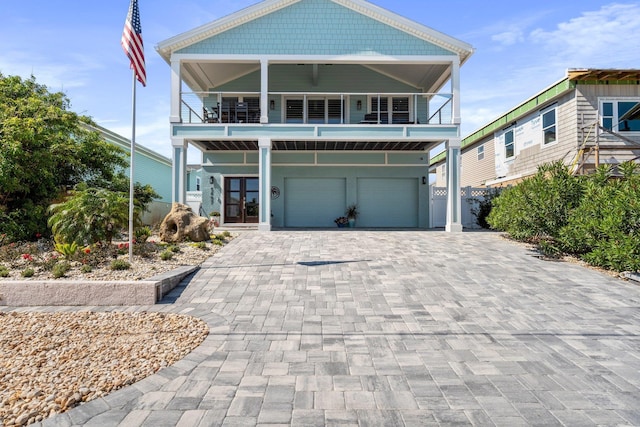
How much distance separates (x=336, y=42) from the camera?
42.3ft

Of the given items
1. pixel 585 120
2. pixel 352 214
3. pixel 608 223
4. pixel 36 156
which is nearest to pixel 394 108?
pixel 352 214

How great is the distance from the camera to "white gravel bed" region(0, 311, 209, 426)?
276 centimetres

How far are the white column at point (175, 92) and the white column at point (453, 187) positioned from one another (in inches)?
382

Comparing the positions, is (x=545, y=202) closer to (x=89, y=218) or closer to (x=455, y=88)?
(x=455, y=88)

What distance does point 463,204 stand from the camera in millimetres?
15242

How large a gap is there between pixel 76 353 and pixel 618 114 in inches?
680

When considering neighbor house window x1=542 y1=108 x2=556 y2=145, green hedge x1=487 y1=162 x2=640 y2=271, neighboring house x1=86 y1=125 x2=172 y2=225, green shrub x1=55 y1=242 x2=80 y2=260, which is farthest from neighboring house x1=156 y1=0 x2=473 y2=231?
green shrub x1=55 y1=242 x2=80 y2=260

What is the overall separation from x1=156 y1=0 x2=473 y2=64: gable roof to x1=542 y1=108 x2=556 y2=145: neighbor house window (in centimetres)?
468

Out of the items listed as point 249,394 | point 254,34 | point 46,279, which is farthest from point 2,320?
point 254,34

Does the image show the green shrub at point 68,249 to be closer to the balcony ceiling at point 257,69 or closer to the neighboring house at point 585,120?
the balcony ceiling at point 257,69

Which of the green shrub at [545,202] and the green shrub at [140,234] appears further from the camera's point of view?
the green shrub at [140,234]

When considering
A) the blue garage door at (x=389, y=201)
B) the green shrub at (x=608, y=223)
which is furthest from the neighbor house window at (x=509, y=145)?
the green shrub at (x=608, y=223)

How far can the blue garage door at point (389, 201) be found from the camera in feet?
51.1

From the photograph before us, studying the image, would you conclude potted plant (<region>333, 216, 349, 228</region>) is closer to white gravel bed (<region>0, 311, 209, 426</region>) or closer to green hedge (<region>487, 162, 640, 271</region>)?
green hedge (<region>487, 162, 640, 271</region>)
